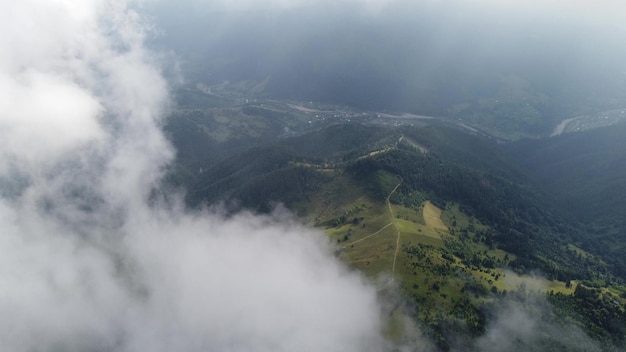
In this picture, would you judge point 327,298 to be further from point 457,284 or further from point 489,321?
point 489,321

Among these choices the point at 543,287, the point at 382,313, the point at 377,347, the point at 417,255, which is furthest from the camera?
the point at 417,255

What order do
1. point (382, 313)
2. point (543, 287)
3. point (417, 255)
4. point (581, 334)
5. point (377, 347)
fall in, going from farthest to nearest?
1. point (417, 255)
2. point (543, 287)
3. point (382, 313)
4. point (377, 347)
5. point (581, 334)

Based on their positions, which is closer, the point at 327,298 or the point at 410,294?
the point at 410,294

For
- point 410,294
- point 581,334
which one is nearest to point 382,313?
point 410,294

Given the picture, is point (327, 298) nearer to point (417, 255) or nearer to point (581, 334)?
point (417, 255)

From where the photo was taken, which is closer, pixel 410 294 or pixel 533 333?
pixel 533 333

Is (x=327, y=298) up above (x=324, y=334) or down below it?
above

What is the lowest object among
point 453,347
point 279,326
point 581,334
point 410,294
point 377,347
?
point 581,334

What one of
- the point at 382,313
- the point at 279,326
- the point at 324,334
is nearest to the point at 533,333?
the point at 382,313

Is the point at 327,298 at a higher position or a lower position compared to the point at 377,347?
higher
